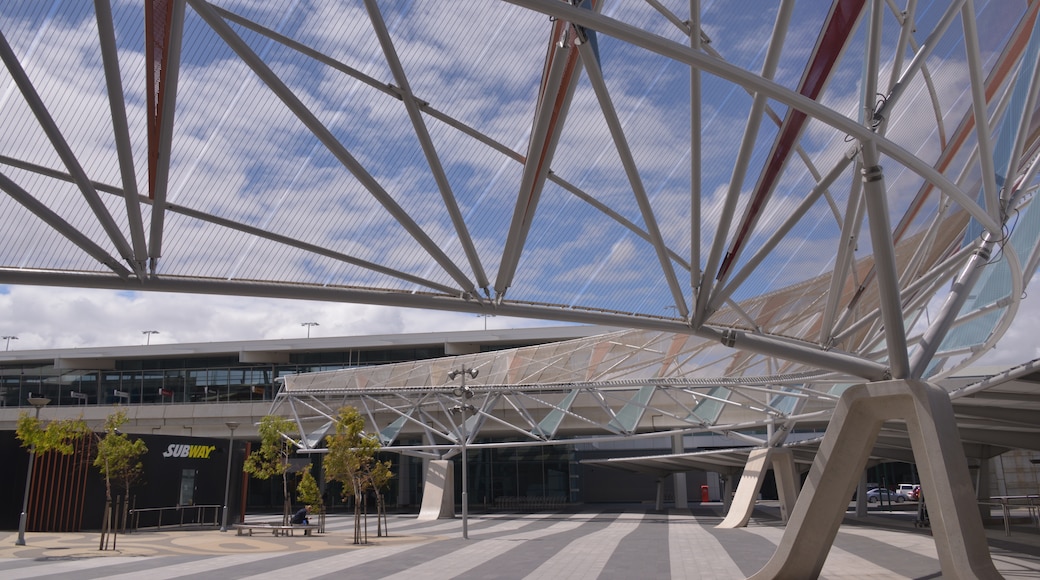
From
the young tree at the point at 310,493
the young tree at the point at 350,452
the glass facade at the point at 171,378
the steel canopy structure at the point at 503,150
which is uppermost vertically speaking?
the glass facade at the point at 171,378

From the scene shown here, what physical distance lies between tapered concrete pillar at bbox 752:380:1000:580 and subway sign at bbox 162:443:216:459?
34806 mm

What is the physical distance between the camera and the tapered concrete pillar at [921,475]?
1210 cm

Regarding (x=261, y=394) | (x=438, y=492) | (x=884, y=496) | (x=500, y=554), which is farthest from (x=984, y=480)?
(x=261, y=394)

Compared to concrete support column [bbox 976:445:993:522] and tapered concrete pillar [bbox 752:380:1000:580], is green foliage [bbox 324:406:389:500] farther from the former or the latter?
concrete support column [bbox 976:445:993:522]

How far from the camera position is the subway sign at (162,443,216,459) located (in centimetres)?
4184

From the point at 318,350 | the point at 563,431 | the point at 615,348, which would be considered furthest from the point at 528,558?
the point at 318,350

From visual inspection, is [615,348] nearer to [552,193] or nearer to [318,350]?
[552,193]

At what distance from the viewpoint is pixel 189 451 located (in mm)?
43250

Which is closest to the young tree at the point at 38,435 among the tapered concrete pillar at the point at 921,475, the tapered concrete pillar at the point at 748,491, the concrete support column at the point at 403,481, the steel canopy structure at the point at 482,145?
the steel canopy structure at the point at 482,145

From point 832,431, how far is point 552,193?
660 cm

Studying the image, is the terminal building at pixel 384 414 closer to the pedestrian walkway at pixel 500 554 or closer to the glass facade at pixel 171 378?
the glass facade at pixel 171 378

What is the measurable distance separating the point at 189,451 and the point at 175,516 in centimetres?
330

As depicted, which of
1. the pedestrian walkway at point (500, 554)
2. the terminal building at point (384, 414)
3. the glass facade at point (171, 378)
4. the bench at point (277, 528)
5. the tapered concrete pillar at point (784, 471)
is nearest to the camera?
the pedestrian walkway at point (500, 554)

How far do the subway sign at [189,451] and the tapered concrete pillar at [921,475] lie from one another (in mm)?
34806
